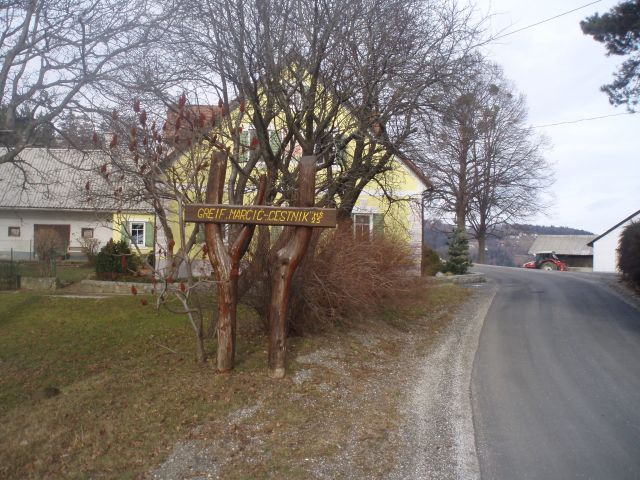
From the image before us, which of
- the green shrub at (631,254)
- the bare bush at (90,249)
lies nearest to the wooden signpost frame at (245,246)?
the green shrub at (631,254)

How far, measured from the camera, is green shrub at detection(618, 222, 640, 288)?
1861 cm

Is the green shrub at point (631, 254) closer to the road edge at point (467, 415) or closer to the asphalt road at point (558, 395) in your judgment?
the asphalt road at point (558, 395)

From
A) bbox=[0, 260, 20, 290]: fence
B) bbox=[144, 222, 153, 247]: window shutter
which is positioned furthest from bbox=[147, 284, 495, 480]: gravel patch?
bbox=[144, 222, 153, 247]: window shutter

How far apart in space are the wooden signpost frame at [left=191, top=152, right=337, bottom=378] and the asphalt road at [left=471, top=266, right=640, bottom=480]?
9.39ft

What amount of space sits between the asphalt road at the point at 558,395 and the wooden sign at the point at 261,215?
3.16 m

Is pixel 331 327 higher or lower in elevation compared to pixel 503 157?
lower

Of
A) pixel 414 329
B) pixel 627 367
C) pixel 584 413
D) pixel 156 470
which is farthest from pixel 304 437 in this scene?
pixel 414 329

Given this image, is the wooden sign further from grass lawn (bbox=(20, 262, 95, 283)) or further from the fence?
grass lawn (bbox=(20, 262, 95, 283))

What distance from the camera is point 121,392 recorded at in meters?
7.86

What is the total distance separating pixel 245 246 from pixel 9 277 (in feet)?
37.9

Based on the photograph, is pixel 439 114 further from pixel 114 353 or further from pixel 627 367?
pixel 114 353

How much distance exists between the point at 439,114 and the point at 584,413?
26.4ft

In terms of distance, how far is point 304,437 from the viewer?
263 inches

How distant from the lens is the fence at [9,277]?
56.8 ft
